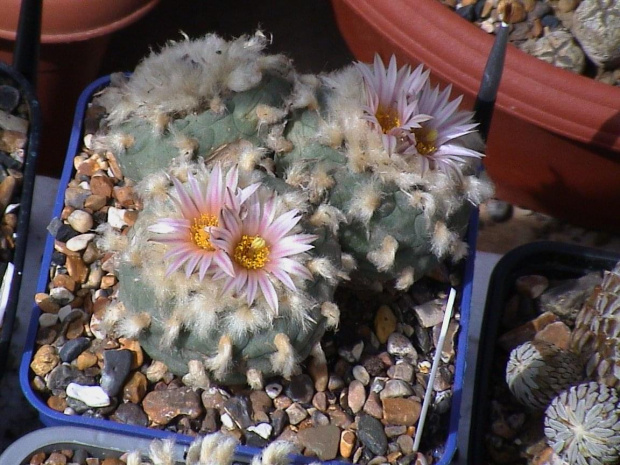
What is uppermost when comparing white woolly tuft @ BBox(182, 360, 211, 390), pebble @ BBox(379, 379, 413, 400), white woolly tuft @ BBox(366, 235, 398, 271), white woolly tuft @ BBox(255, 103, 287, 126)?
white woolly tuft @ BBox(255, 103, 287, 126)

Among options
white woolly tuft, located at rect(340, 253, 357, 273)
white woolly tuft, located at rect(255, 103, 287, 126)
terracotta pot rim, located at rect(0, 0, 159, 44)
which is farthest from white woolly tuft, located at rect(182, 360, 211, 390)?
terracotta pot rim, located at rect(0, 0, 159, 44)

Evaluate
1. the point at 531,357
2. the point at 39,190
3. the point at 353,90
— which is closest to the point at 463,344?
the point at 531,357

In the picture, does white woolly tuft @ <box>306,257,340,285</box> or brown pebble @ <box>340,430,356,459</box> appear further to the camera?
brown pebble @ <box>340,430,356,459</box>

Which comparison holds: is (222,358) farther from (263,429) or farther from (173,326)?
(263,429)

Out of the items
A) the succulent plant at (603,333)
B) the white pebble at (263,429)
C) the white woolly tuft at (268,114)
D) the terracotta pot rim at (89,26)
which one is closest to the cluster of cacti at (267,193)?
the white woolly tuft at (268,114)

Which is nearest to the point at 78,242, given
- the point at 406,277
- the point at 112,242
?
the point at 112,242

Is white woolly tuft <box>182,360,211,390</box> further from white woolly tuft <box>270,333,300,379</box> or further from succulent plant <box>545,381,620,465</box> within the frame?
succulent plant <box>545,381,620,465</box>
